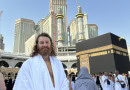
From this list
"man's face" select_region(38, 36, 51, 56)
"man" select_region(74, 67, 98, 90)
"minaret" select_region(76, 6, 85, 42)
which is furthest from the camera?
"minaret" select_region(76, 6, 85, 42)

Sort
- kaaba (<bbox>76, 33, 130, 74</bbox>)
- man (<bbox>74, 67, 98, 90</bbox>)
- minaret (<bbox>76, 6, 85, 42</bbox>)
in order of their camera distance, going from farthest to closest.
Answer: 1. minaret (<bbox>76, 6, 85, 42</bbox>)
2. kaaba (<bbox>76, 33, 130, 74</bbox>)
3. man (<bbox>74, 67, 98, 90</bbox>)

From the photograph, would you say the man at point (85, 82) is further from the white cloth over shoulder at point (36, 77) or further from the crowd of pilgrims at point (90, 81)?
the white cloth over shoulder at point (36, 77)

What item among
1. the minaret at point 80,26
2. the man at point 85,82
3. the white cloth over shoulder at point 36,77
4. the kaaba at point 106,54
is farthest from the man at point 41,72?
the minaret at point 80,26

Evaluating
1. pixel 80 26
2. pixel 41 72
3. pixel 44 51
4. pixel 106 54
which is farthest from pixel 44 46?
pixel 80 26

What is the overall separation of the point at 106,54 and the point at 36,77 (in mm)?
22054

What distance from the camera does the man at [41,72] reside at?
Answer: 4.70 feet

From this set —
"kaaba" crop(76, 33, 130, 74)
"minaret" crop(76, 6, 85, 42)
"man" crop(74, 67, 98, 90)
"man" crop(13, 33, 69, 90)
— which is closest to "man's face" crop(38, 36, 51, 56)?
"man" crop(13, 33, 69, 90)

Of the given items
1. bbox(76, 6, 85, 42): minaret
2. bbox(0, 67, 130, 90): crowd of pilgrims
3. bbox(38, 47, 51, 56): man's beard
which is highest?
bbox(76, 6, 85, 42): minaret

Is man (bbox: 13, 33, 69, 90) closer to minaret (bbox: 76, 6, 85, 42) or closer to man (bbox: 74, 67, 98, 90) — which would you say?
man (bbox: 74, 67, 98, 90)

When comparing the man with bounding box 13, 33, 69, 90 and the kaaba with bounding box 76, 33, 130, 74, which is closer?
the man with bounding box 13, 33, 69, 90

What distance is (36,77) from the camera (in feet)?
4.82

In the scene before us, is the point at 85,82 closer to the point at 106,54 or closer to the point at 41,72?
the point at 41,72

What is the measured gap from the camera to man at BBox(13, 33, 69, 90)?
143cm

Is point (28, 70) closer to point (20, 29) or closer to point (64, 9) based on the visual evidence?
point (64, 9)
